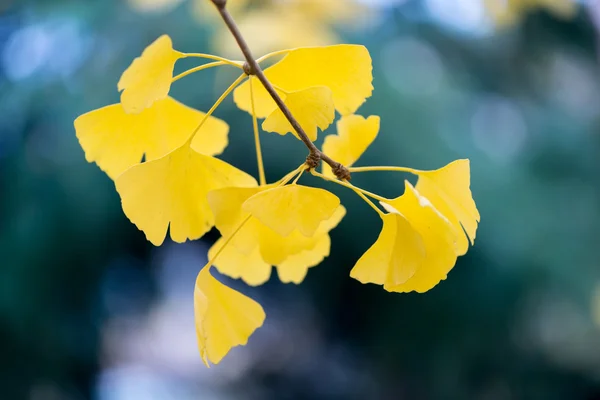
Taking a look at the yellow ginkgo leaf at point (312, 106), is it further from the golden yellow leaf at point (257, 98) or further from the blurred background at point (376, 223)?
the blurred background at point (376, 223)

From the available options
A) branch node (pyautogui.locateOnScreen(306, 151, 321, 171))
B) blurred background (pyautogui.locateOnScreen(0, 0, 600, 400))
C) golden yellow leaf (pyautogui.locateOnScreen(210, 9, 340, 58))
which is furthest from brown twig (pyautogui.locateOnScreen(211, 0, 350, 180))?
blurred background (pyautogui.locateOnScreen(0, 0, 600, 400))

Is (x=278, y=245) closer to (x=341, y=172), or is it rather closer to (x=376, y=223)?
(x=341, y=172)

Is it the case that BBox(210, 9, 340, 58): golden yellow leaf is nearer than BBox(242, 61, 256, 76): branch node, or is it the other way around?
BBox(242, 61, 256, 76): branch node

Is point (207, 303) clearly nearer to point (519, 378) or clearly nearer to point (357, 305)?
point (357, 305)

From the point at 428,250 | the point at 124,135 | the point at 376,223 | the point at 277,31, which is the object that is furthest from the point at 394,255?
the point at 376,223

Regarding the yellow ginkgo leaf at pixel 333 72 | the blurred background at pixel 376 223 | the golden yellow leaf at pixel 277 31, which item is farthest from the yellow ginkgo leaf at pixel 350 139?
the blurred background at pixel 376 223

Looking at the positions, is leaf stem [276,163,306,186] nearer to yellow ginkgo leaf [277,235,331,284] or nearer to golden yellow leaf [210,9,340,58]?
yellow ginkgo leaf [277,235,331,284]

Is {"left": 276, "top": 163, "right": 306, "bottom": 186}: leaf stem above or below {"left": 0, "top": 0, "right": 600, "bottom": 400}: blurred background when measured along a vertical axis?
above
